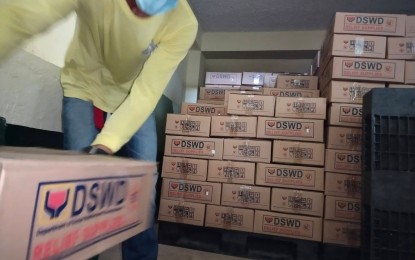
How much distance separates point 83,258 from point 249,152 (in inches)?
52.9

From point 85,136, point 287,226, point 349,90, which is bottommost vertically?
point 287,226

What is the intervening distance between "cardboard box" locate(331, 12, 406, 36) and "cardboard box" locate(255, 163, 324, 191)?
83 centimetres

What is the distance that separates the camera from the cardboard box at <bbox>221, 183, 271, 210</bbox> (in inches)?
61.4

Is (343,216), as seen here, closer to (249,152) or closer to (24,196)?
(249,152)

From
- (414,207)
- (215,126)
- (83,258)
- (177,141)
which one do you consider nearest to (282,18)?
(215,126)

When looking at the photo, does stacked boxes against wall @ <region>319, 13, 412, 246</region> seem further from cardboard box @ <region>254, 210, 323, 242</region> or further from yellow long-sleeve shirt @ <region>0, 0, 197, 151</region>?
yellow long-sleeve shirt @ <region>0, 0, 197, 151</region>

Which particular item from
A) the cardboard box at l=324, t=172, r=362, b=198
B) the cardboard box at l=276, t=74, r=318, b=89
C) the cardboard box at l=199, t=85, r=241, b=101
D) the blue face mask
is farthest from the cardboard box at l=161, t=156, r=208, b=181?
the blue face mask

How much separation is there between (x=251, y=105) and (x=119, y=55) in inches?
A: 41.3

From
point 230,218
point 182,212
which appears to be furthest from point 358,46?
point 182,212

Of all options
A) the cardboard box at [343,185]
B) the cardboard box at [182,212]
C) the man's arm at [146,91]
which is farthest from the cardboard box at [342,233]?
the man's arm at [146,91]

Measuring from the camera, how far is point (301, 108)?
164 centimetres

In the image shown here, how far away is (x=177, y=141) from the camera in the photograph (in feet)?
5.71

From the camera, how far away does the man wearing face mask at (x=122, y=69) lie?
667 mm

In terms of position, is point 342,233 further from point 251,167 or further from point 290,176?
point 251,167
